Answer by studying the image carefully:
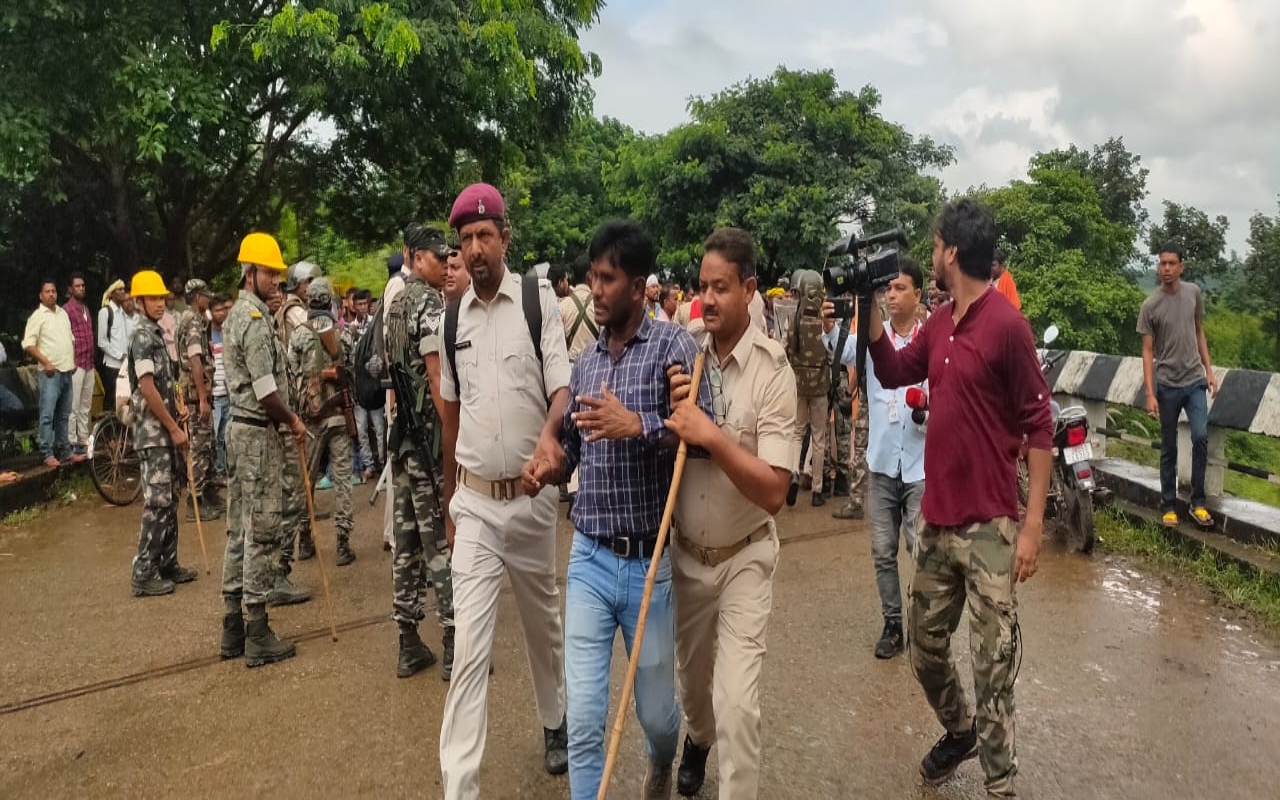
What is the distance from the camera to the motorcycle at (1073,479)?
6.23 m

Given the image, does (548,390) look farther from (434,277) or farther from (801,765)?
(801,765)

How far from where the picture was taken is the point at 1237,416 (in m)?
6.20

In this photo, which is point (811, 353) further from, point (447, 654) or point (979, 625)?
point (979, 625)

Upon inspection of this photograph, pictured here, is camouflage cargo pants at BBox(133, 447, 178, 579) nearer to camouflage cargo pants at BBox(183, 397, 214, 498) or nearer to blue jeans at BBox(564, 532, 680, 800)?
camouflage cargo pants at BBox(183, 397, 214, 498)

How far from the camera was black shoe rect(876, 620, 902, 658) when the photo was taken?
15.3 feet

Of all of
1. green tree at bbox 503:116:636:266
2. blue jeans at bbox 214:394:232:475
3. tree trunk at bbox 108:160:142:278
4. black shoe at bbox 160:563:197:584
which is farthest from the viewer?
green tree at bbox 503:116:636:266

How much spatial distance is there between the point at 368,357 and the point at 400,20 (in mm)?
7033

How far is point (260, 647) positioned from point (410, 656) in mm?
850

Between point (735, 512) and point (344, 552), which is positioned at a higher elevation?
point (735, 512)

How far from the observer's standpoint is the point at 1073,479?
6.29m

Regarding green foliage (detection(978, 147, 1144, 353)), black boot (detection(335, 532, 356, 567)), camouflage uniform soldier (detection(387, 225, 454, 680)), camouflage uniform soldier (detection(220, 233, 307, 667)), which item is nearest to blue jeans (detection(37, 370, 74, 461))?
black boot (detection(335, 532, 356, 567))

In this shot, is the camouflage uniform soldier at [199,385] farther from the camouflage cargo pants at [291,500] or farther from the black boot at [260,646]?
the black boot at [260,646]

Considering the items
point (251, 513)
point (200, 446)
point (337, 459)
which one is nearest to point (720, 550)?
point (251, 513)

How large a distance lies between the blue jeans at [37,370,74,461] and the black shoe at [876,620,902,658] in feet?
29.2
